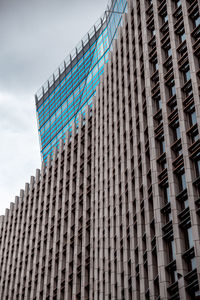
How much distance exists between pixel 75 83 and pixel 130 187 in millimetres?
50075

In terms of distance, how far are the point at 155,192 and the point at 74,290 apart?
24416mm

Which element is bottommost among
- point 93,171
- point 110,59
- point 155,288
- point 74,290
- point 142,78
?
point 155,288

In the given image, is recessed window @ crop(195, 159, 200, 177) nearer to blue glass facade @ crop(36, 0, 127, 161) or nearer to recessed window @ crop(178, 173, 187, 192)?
recessed window @ crop(178, 173, 187, 192)

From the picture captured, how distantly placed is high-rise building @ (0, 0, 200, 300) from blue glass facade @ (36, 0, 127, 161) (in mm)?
11101

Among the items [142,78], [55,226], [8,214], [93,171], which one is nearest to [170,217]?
[142,78]

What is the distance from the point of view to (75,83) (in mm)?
109438

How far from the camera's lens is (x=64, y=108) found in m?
111

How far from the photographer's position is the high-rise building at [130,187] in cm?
5184

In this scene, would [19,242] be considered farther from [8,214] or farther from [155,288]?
[155,288]

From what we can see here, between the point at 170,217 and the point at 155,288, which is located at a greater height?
the point at 170,217

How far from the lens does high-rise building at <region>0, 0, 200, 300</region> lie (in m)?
51.8

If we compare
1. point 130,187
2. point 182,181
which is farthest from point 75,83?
point 182,181

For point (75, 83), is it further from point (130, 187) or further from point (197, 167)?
point (197, 167)

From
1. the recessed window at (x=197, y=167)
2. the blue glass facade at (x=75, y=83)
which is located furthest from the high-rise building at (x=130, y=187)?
the blue glass facade at (x=75, y=83)
